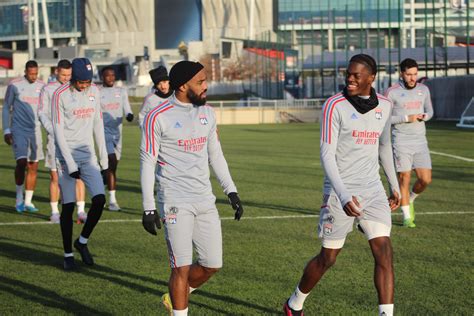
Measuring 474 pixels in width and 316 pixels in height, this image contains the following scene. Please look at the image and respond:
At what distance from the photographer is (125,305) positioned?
843 cm

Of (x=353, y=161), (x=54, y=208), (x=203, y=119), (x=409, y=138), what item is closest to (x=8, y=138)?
(x=54, y=208)

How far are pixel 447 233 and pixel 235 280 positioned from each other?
391cm

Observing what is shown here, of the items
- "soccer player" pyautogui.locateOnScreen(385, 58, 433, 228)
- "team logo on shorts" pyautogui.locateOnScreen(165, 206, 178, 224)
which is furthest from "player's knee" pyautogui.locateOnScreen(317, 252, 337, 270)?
"soccer player" pyautogui.locateOnScreen(385, 58, 433, 228)

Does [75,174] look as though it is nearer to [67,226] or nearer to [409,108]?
[67,226]

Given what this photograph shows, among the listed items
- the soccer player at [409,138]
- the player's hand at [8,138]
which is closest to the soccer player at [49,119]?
the player's hand at [8,138]

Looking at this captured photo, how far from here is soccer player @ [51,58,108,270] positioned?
1048cm

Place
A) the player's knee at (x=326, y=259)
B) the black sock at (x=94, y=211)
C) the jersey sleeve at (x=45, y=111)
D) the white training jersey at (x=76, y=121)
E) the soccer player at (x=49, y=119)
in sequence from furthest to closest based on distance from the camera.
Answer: the jersey sleeve at (x=45, y=111)
the soccer player at (x=49, y=119)
the white training jersey at (x=76, y=121)
the black sock at (x=94, y=211)
the player's knee at (x=326, y=259)

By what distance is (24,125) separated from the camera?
15.8 m

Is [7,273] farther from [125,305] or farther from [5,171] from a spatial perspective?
[5,171]

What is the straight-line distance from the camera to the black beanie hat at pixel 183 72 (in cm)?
690

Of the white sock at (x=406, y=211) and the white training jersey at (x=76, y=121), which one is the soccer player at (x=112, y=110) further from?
the white sock at (x=406, y=211)

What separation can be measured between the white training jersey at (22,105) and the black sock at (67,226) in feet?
17.0

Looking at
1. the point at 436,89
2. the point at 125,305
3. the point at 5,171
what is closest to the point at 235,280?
the point at 125,305

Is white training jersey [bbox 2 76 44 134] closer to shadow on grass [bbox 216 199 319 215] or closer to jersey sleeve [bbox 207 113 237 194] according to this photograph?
shadow on grass [bbox 216 199 319 215]
